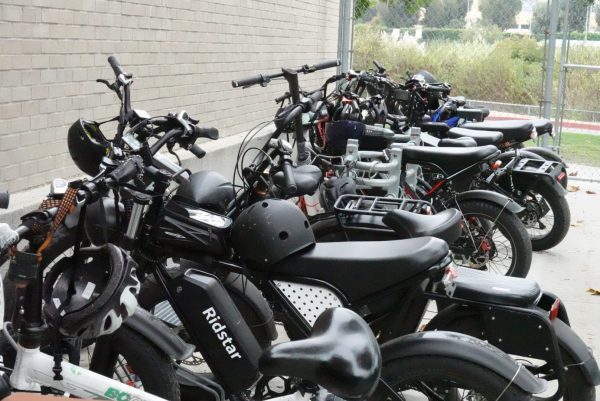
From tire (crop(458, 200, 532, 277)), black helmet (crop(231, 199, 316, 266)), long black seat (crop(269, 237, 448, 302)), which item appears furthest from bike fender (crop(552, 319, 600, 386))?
tire (crop(458, 200, 532, 277))

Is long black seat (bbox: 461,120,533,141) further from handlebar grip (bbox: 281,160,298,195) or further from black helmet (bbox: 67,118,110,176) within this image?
black helmet (bbox: 67,118,110,176)

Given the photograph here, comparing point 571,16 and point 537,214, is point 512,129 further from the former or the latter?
point 571,16

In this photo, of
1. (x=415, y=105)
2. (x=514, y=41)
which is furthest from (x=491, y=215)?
(x=514, y=41)

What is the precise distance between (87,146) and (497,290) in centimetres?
179

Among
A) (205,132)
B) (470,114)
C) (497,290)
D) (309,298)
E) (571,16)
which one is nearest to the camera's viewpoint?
(497,290)

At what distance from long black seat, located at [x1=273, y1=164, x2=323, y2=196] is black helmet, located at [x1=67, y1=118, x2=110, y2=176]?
2.59 feet

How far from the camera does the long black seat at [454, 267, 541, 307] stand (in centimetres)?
338

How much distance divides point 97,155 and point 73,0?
2478 mm

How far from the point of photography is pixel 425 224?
3963mm

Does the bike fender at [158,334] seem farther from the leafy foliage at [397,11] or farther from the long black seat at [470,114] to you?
the leafy foliage at [397,11]

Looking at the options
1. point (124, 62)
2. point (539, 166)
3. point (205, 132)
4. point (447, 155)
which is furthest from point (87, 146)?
point (539, 166)

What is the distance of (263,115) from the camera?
1014 centimetres

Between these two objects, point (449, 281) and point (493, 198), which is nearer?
point (449, 281)

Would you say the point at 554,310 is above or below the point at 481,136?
below
